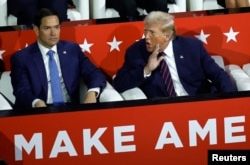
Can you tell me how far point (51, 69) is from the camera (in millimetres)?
3266

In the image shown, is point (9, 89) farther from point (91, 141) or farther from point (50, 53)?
point (91, 141)

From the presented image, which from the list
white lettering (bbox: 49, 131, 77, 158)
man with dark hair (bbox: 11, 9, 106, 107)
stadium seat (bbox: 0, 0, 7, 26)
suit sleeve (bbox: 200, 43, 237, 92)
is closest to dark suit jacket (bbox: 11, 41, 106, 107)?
man with dark hair (bbox: 11, 9, 106, 107)

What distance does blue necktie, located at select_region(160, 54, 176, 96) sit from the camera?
322 cm

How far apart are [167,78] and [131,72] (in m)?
0.16

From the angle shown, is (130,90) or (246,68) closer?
(130,90)

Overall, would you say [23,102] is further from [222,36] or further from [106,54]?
[222,36]

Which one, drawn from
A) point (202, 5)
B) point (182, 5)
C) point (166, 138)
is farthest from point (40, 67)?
point (202, 5)

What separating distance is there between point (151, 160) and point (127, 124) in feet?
0.52

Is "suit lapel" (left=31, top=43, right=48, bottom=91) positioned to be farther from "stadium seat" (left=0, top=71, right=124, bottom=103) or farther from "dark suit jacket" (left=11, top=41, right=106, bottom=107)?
"stadium seat" (left=0, top=71, right=124, bottom=103)

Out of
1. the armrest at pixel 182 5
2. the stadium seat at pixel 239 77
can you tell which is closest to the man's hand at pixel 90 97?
the stadium seat at pixel 239 77

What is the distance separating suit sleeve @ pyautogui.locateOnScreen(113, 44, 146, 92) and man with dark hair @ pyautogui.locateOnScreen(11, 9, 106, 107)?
0.25ft

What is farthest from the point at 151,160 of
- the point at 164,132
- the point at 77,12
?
the point at 77,12

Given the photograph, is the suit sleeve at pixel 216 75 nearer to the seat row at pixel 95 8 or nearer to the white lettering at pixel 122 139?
the white lettering at pixel 122 139

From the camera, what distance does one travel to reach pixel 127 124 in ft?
8.42
